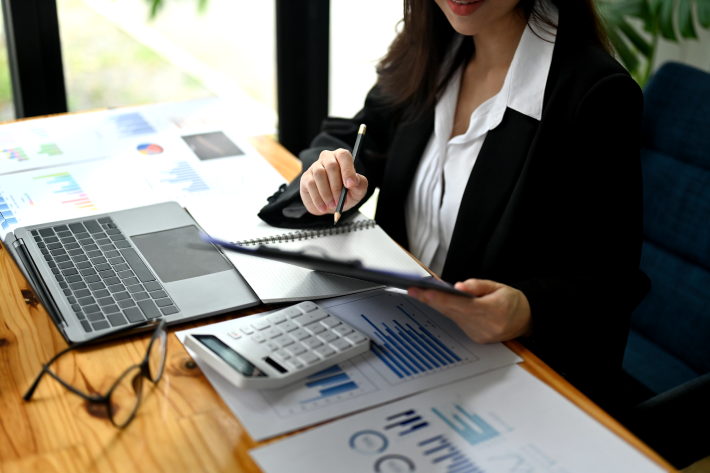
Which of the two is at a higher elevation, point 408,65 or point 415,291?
point 408,65

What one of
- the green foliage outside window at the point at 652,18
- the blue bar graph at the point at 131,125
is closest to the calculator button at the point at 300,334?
the blue bar graph at the point at 131,125

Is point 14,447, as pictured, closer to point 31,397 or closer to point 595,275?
point 31,397

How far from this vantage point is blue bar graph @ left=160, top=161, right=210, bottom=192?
1.24m

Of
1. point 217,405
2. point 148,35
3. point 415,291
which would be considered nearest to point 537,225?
point 415,291

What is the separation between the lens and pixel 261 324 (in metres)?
0.83

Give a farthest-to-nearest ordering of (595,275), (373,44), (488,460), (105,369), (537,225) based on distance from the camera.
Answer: (373,44), (537,225), (595,275), (105,369), (488,460)

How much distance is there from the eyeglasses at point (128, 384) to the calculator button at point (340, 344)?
204mm

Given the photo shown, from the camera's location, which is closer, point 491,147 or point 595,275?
point 595,275

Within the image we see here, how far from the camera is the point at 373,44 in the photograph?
275 centimetres

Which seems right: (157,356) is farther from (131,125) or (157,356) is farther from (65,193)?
(131,125)

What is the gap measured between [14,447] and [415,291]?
465 millimetres

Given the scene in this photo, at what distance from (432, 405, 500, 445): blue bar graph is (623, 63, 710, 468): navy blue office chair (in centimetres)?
66

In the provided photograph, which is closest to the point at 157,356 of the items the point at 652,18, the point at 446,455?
the point at 446,455

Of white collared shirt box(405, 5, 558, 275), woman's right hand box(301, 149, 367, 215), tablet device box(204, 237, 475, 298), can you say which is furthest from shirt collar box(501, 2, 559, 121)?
tablet device box(204, 237, 475, 298)
